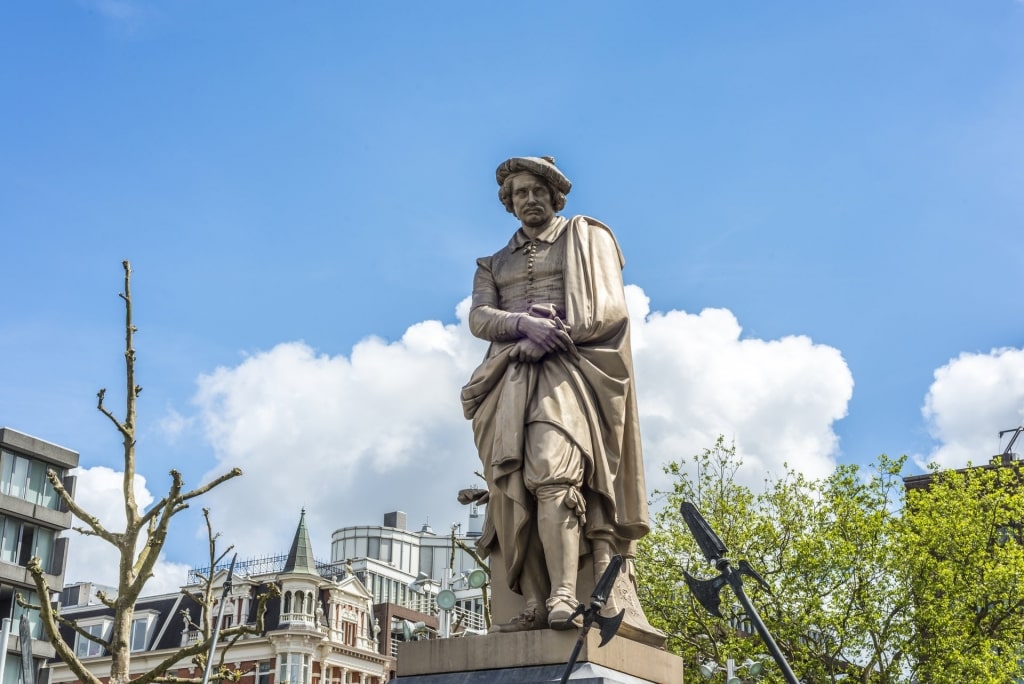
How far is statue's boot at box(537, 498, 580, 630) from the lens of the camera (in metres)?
7.42

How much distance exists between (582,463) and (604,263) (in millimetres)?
1535

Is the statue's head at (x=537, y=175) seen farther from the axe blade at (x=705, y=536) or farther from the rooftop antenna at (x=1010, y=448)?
the rooftop antenna at (x=1010, y=448)

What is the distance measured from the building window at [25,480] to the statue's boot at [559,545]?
46.2 meters

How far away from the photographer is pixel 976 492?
3319 cm

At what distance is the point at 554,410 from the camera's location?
25.5ft

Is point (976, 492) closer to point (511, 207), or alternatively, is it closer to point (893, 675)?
point (893, 675)

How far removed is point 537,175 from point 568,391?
5.61ft

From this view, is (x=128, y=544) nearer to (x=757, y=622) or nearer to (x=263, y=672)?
(x=757, y=622)

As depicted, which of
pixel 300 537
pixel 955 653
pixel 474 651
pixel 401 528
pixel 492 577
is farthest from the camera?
pixel 401 528

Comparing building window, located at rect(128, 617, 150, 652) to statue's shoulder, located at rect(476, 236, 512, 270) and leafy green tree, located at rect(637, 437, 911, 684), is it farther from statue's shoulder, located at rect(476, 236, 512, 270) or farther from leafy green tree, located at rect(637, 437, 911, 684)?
statue's shoulder, located at rect(476, 236, 512, 270)

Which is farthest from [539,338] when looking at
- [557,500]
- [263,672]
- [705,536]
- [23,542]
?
[263,672]

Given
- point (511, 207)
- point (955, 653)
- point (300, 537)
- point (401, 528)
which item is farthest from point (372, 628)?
point (511, 207)

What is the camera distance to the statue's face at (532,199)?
8672 millimetres

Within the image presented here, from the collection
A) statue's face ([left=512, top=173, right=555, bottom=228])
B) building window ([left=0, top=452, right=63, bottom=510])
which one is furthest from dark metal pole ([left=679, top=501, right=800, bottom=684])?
building window ([left=0, top=452, right=63, bottom=510])
